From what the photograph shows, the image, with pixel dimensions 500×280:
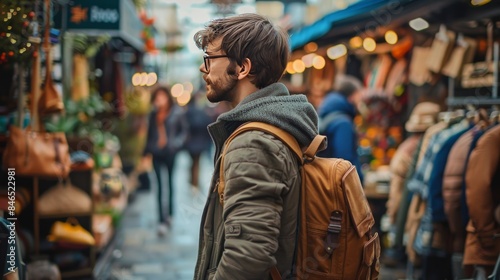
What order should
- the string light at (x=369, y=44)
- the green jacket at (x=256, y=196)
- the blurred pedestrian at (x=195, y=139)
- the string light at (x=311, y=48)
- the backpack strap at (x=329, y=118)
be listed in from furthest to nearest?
the blurred pedestrian at (x=195, y=139), the string light at (x=311, y=48), the string light at (x=369, y=44), the backpack strap at (x=329, y=118), the green jacket at (x=256, y=196)

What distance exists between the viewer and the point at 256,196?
2.33m

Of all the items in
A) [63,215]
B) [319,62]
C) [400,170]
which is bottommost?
[63,215]

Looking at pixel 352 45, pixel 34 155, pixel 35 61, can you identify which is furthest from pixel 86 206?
pixel 352 45

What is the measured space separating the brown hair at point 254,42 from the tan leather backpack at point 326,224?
0.84 ft

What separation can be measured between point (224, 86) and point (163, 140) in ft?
24.1

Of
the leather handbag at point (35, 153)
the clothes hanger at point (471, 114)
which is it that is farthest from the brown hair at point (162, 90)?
the clothes hanger at point (471, 114)

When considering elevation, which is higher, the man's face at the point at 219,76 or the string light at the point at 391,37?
the string light at the point at 391,37

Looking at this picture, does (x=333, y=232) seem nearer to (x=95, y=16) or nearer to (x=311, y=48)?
(x=95, y=16)

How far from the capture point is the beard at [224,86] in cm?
264

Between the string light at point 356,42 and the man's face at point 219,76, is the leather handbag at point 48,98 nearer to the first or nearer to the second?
the man's face at point 219,76

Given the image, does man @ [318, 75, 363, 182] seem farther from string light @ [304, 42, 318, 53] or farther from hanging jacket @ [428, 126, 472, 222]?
string light @ [304, 42, 318, 53]

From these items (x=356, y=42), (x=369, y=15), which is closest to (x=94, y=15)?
(x=369, y=15)

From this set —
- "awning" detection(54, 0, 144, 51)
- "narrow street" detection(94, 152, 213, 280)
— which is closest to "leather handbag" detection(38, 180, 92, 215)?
"narrow street" detection(94, 152, 213, 280)

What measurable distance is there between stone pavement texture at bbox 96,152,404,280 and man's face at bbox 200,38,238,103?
468 cm
